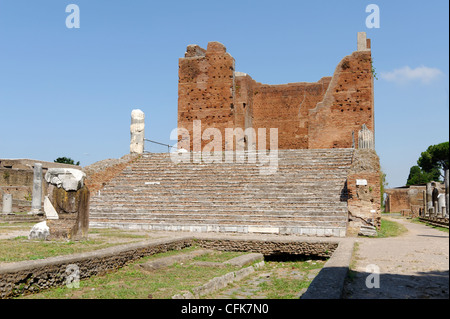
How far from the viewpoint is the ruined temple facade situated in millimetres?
18719

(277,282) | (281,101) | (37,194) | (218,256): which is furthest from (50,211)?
(281,101)

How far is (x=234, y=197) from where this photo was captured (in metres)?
12.4

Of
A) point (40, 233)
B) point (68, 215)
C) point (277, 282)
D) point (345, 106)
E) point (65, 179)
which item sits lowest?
point (277, 282)

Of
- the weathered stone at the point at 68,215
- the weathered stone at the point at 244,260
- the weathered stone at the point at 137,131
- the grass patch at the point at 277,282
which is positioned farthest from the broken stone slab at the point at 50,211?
the weathered stone at the point at 137,131

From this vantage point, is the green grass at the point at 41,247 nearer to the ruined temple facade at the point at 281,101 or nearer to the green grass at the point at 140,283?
the green grass at the point at 140,283

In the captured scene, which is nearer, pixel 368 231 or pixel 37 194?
pixel 368 231

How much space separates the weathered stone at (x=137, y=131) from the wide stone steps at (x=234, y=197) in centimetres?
163

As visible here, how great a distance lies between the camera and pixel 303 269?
768 cm

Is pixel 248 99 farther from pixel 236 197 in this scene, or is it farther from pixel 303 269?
pixel 303 269

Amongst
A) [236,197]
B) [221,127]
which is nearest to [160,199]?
[236,197]

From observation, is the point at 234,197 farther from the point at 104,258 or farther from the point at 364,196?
the point at 104,258

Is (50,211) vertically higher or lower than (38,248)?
higher

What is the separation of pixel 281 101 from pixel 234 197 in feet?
40.6

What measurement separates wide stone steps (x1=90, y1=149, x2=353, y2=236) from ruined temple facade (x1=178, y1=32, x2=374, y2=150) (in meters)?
4.04
